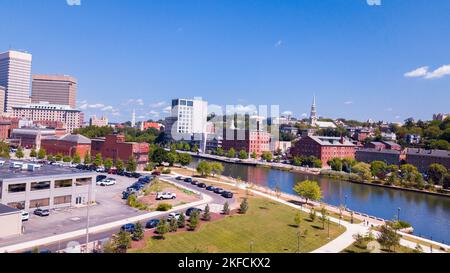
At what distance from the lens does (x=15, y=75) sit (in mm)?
19703

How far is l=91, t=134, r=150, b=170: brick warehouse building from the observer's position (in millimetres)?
19688

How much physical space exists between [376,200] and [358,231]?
24.7ft

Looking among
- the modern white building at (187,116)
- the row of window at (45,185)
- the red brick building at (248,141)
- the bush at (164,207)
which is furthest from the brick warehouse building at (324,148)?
the row of window at (45,185)

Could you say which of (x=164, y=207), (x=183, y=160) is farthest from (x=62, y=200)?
(x=183, y=160)

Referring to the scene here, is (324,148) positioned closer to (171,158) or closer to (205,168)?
(171,158)

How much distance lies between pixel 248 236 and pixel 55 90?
131 feet

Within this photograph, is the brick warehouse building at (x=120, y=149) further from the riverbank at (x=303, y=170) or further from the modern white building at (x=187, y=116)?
the modern white building at (x=187, y=116)


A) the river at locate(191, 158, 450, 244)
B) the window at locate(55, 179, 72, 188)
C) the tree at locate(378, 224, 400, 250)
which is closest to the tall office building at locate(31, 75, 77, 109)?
the river at locate(191, 158, 450, 244)

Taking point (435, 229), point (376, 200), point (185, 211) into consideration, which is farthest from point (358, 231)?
point (376, 200)

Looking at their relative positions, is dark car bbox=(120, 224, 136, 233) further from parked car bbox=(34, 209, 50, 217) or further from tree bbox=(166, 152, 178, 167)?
tree bbox=(166, 152, 178, 167)

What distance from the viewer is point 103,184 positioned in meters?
13.2

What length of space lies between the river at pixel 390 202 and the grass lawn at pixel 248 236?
4012 mm

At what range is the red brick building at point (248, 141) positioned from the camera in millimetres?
33844

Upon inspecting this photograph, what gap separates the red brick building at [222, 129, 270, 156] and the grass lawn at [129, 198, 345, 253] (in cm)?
2381
